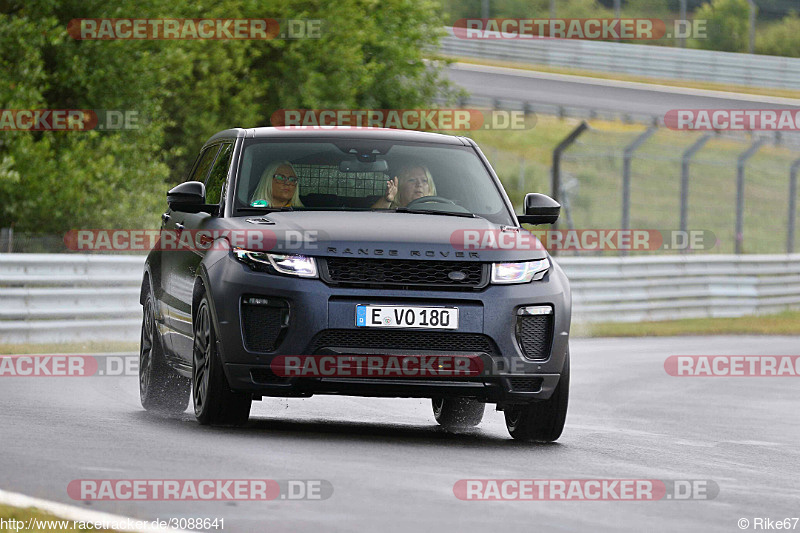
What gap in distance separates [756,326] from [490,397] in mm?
18188

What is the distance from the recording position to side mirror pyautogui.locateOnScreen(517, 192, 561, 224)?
10.0 m

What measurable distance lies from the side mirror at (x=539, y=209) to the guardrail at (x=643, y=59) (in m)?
42.6

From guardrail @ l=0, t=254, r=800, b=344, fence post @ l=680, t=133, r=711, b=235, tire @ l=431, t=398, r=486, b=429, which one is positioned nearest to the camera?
tire @ l=431, t=398, r=486, b=429

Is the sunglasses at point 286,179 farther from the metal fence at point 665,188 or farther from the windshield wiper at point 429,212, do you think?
the metal fence at point 665,188

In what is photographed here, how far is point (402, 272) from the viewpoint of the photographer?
8.76 metres

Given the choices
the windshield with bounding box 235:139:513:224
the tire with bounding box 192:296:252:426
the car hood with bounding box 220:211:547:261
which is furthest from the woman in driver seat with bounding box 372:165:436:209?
the tire with bounding box 192:296:252:426

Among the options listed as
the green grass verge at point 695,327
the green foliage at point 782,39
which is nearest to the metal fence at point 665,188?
the green foliage at point 782,39

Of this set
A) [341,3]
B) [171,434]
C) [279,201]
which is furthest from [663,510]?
[341,3]

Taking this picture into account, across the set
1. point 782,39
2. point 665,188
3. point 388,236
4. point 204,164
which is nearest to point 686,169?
point 204,164

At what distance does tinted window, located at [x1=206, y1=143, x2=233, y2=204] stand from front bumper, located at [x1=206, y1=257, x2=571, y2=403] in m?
1.28

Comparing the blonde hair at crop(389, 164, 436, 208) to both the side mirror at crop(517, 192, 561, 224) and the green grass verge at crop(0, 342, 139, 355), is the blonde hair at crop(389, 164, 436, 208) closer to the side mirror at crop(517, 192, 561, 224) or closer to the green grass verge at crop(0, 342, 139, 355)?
the side mirror at crop(517, 192, 561, 224)

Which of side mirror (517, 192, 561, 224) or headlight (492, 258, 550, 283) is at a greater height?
side mirror (517, 192, 561, 224)

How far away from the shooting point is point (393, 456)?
8.30 meters

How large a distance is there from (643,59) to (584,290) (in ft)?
109
